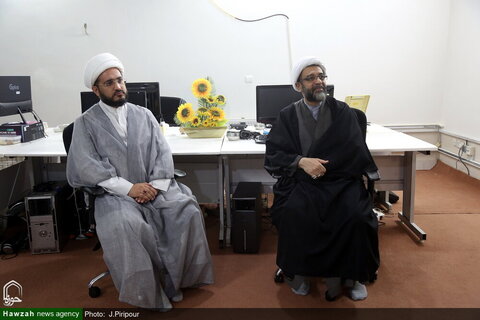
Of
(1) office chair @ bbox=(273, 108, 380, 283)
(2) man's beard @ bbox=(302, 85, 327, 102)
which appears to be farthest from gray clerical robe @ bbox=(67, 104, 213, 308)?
(2) man's beard @ bbox=(302, 85, 327, 102)

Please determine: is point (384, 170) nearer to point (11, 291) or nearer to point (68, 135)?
point (68, 135)

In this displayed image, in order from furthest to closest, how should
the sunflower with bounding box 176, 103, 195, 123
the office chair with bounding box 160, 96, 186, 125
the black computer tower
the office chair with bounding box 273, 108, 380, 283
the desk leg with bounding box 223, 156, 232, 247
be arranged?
the office chair with bounding box 160, 96, 186, 125
the sunflower with bounding box 176, 103, 195, 123
the desk leg with bounding box 223, 156, 232, 247
the black computer tower
the office chair with bounding box 273, 108, 380, 283

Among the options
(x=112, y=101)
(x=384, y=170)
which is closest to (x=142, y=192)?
(x=112, y=101)

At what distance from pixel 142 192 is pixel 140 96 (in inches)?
46.4

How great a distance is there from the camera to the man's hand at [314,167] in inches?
88.0

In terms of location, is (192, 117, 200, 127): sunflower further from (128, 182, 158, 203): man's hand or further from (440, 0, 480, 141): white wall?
(440, 0, 480, 141): white wall

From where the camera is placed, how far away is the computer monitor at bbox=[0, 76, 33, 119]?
3131mm

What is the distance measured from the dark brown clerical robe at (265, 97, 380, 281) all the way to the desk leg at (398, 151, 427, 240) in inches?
32.3

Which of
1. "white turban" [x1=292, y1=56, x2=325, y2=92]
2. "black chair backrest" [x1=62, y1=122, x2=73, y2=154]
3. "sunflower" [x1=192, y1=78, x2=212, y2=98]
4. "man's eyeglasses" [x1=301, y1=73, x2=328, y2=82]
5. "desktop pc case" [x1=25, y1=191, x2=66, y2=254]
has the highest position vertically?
"white turban" [x1=292, y1=56, x2=325, y2=92]

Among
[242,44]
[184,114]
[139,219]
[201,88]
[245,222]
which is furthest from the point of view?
[242,44]

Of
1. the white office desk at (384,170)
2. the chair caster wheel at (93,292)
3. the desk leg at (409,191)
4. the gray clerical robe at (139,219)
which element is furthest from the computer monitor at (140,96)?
the desk leg at (409,191)

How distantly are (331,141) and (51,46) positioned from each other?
3.91 m

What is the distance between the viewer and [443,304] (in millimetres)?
2160

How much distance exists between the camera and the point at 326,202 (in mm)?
2213
